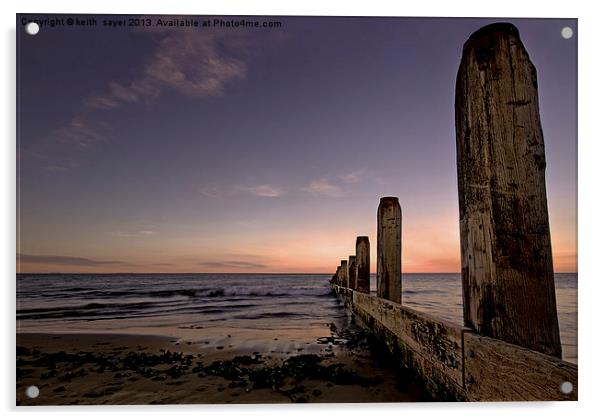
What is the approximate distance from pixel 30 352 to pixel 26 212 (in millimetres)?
943

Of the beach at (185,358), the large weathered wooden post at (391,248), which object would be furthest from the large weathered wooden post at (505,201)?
the large weathered wooden post at (391,248)

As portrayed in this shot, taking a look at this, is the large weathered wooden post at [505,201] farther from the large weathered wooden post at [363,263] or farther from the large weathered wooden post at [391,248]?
the large weathered wooden post at [363,263]

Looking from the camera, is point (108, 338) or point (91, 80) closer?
point (91, 80)

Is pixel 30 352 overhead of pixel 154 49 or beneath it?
beneath

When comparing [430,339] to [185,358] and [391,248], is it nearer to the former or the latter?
[391,248]

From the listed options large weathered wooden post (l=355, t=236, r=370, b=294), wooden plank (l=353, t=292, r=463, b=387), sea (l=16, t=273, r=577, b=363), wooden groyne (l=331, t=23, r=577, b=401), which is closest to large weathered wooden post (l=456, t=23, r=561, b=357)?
wooden groyne (l=331, t=23, r=577, b=401)

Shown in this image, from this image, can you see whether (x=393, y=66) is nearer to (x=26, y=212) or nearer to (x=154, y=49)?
(x=154, y=49)

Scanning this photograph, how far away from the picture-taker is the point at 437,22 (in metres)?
3.45

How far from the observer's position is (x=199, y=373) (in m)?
3.71

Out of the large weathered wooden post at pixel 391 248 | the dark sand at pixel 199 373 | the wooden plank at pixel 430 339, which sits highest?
the large weathered wooden post at pixel 391 248

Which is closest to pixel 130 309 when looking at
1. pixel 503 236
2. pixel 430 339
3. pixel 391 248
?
pixel 391 248

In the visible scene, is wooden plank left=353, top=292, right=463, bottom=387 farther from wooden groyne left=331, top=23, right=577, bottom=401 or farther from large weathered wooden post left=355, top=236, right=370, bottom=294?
large weathered wooden post left=355, top=236, right=370, bottom=294

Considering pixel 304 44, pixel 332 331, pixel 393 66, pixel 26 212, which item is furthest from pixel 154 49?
pixel 332 331

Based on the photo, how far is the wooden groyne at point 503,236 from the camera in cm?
183
